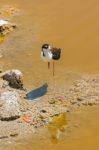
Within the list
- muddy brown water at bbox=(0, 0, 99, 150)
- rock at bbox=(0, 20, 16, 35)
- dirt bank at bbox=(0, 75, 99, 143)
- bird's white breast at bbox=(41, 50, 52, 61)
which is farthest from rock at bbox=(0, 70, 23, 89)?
rock at bbox=(0, 20, 16, 35)

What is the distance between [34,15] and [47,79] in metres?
3.34

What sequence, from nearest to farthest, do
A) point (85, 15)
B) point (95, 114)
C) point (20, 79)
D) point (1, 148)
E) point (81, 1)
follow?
point (1, 148) → point (95, 114) → point (20, 79) → point (85, 15) → point (81, 1)

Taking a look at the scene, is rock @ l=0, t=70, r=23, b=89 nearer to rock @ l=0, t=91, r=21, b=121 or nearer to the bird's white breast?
rock @ l=0, t=91, r=21, b=121

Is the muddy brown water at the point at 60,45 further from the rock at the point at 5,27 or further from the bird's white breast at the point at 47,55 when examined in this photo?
the bird's white breast at the point at 47,55

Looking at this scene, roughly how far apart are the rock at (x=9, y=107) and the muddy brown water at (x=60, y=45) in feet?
1.88

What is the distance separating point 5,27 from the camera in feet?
38.3

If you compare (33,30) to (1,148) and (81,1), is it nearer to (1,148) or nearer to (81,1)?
(81,1)

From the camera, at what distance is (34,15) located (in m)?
12.4

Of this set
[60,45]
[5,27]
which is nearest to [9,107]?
[60,45]

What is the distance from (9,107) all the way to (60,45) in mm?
2834

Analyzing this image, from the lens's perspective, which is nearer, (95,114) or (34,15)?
(95,114)

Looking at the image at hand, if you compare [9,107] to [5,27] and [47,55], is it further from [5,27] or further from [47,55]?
[5,27]

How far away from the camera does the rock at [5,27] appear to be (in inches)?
456

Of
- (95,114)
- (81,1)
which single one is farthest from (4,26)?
(95,114)
